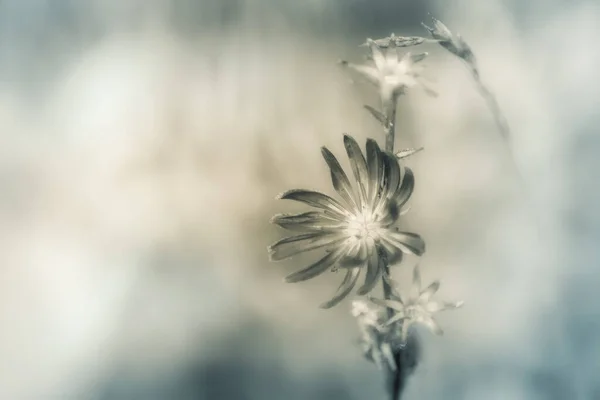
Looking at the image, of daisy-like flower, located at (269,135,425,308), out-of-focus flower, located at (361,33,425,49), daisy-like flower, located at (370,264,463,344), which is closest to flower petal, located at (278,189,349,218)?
daisy-like flower, located at (269,135,425,308)

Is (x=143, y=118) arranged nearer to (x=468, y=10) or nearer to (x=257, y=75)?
(x=257, y=75)

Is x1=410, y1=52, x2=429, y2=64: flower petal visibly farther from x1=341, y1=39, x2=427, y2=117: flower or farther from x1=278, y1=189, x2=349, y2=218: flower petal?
x1=278, y1=189, x2=349, y2=218: flower petal

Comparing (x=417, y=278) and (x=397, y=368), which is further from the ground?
(x=417, y=278)

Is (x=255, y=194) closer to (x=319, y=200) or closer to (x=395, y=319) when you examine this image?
(x=319, y=200)

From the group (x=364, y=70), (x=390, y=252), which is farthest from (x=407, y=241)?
(x=364, y=70)

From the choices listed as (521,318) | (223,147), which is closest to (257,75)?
(223,147)

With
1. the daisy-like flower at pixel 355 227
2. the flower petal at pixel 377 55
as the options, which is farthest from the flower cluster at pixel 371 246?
the flower petal at pixel 377 55

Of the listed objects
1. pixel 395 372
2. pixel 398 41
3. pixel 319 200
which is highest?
pixel 398 41

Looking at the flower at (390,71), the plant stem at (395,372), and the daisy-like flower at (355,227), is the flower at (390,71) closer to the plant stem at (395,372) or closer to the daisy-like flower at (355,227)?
the daisy-like flower at (355,227)
